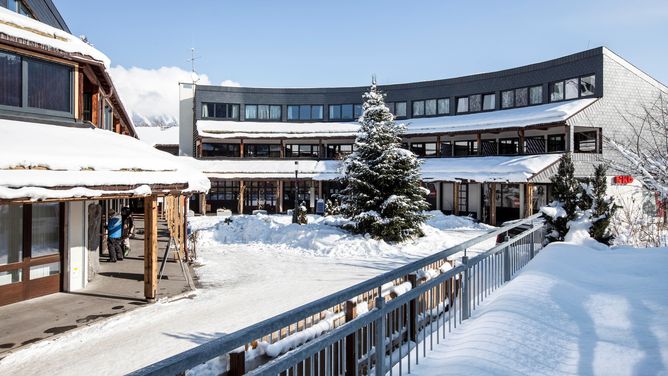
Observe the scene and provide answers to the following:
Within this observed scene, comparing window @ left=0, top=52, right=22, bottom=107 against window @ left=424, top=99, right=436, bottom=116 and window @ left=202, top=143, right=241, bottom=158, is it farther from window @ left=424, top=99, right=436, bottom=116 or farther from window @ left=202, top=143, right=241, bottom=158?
window @ left=424, top=99, right=436, bottom=116

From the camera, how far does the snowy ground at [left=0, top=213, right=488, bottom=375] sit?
25.6 ft

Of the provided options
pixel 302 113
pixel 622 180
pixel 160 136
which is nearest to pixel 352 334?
pixel 622 180

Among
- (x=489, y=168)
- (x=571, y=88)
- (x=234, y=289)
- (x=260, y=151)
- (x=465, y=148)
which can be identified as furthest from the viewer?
(x=260, y=151)

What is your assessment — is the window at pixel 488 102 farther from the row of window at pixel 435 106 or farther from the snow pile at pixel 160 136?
the snow pile at pixel 160 136

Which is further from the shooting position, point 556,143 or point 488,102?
point 488,102

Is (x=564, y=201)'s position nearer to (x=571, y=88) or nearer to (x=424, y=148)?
(x=571, y=88)

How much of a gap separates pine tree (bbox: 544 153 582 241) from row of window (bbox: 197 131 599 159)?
50.9 ft

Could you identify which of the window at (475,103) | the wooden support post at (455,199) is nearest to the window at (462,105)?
the window at (475,103)

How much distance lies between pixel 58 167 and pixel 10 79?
4.02 m

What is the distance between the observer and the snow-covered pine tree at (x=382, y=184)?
792 inches

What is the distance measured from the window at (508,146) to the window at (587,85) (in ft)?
18.0

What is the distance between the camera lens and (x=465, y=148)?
115 feet

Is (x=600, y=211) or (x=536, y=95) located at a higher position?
(x=536, y=95)

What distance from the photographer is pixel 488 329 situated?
5.06 metres
